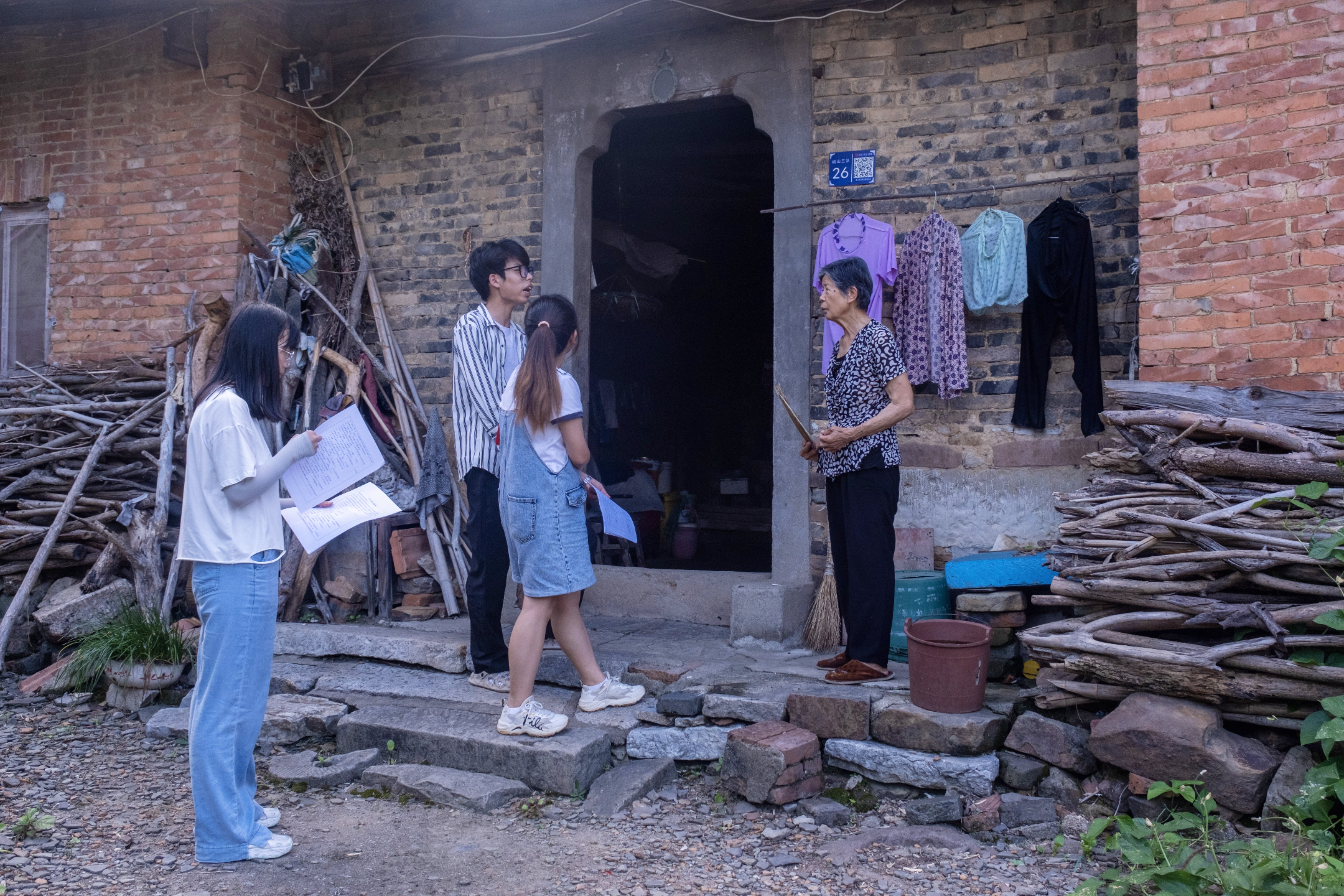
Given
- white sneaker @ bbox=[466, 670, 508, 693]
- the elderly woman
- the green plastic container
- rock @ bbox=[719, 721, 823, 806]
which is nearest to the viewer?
rock @ bbox=[719, 721, 823, 806]

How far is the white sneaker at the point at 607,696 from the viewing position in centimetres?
443

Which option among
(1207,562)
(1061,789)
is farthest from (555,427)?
(1207,562)

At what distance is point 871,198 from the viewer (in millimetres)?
5676

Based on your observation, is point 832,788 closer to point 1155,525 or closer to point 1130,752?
point 1130,752

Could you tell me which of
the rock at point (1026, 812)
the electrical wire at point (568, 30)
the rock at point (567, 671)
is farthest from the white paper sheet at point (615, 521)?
the electrical wire at point (568, 30)

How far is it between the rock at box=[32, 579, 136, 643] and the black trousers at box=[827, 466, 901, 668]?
13.9 feet

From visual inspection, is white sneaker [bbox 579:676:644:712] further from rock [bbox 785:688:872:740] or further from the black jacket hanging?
the black jacket hanging

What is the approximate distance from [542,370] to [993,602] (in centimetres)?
236

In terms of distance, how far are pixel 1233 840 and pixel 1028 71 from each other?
4001 mm

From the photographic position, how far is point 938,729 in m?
3.84

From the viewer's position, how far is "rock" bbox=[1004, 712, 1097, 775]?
12.3 ft

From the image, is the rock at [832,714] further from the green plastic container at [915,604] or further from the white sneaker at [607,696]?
the green plastic container at [915,604]

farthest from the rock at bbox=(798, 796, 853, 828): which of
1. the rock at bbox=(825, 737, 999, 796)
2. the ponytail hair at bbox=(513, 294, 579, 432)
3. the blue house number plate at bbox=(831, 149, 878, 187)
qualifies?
the blue house number plate at bbox=(831, 149, 878, 187)

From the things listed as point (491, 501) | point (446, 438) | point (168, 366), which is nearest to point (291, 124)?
point (168, 366)
